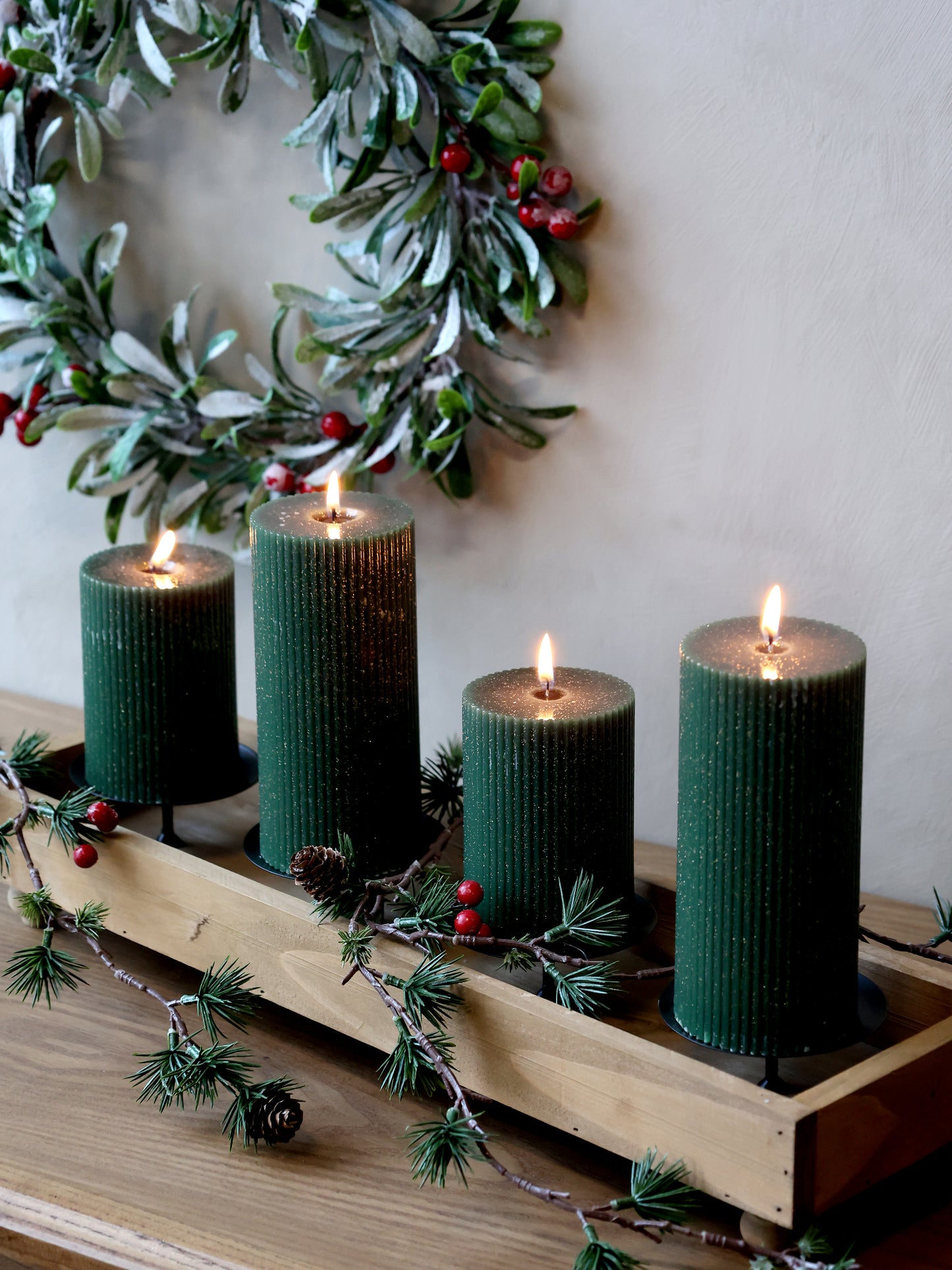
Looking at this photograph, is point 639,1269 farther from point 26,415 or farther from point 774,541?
point 26,415

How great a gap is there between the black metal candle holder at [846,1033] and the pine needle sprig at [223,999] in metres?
0.19

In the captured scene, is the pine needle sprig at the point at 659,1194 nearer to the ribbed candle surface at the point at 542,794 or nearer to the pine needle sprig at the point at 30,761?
the ribbed candle surface at the point at 542,794

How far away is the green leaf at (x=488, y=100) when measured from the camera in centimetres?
72

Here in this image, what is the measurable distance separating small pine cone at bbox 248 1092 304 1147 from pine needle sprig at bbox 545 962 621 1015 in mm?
123

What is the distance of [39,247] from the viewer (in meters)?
0.93

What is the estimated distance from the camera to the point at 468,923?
583 mm

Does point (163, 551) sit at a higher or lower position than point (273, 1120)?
higher

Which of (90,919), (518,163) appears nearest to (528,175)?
(518,163)

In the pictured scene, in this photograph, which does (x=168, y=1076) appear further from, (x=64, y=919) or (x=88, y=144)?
(x=88, y=144)

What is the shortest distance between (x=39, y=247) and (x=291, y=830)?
0.48 meters

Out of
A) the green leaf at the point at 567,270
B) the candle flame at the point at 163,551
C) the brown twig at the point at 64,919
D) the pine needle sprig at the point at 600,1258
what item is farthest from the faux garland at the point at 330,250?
the pine needle sprig at the point at 600,1258

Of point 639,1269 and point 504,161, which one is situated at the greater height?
point 504,161

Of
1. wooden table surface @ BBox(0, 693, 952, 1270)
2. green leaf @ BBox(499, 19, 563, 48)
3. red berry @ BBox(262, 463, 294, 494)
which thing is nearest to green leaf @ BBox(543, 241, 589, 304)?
green leaf @ BBox(499, 19, 563, 48)

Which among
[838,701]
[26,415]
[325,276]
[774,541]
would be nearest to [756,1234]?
[838,701]
